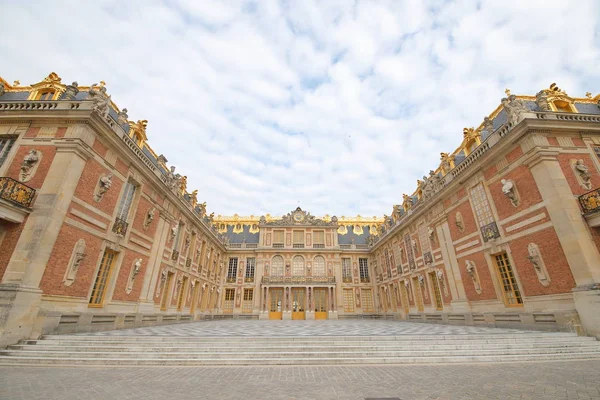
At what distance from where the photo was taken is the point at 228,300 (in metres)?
30.5

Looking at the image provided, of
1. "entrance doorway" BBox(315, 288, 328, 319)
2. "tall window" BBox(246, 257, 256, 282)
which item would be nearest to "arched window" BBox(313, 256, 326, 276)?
"entrance doorway" BBox(315, 288, 328, 319)

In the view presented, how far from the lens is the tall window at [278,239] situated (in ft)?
110

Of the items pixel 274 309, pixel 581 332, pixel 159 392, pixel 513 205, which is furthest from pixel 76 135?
pixel 274 309

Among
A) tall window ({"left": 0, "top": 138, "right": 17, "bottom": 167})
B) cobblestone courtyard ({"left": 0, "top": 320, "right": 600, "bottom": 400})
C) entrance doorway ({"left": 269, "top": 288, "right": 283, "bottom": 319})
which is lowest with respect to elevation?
cobblestone courtyard ({"left": 0, "top": 320, "right": 600, "bottom": 400})

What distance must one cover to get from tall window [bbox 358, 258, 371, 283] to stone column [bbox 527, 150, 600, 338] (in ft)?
75.6

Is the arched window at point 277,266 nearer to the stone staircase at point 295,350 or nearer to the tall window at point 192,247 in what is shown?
the tall window at point 192,247

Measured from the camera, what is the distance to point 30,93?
1232cm

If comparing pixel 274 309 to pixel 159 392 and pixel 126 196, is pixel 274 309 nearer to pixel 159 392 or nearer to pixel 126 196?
pixel 126 196

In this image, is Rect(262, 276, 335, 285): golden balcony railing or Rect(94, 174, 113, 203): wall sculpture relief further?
Rect(262, 276, 335, 285): golden balcony railing

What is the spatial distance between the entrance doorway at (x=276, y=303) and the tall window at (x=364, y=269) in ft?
33.0

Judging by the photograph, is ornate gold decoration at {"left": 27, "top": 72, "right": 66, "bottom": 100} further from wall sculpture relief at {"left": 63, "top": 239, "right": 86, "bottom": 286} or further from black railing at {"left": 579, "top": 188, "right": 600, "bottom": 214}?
black railing at {"left": 579, "top": 188, "right": 600, "bottom": 214}

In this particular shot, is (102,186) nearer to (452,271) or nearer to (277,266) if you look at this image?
(452,271)

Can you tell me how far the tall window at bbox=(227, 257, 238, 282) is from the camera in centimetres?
3155

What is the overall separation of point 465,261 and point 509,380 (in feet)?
37.3
